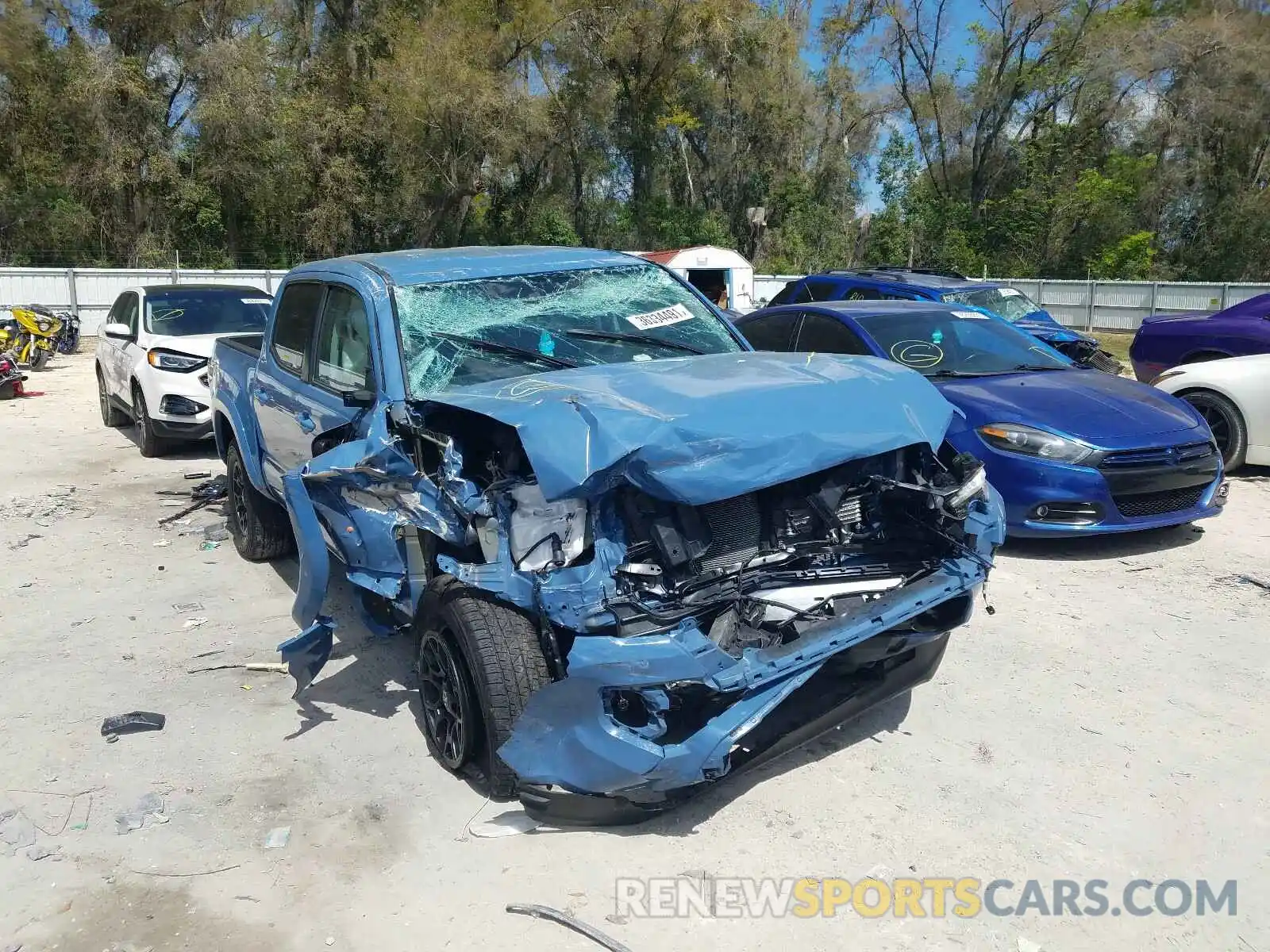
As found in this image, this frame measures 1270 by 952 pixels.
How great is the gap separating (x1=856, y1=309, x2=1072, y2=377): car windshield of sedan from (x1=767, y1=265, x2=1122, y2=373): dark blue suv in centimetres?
328

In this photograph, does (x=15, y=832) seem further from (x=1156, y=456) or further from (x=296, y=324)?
(x=1156, y=456)

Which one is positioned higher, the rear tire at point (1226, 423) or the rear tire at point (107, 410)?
the rear tire at point (1226, 423)

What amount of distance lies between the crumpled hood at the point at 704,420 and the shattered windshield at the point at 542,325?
270 mm

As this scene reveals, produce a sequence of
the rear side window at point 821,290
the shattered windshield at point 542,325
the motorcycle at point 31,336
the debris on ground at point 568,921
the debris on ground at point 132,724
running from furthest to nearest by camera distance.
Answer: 1. the motorcycle at point 31,336
2. the rear side window at point 821,290
3. the shattered windshield at point 542,325
4. the debris on ground at point 132,724
5. the debris on ground at point 568,921

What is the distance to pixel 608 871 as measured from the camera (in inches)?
125

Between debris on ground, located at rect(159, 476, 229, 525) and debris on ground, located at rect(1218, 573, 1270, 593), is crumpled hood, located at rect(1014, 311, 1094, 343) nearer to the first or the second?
debris on ground, located at rect(1218, 573, 1270, 593)

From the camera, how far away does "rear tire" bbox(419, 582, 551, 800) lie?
329 cm

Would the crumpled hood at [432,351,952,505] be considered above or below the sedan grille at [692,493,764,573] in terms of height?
above

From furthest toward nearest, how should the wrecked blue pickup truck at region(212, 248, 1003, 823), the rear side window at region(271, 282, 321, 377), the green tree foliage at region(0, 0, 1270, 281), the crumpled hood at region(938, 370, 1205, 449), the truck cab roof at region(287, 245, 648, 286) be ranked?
the green tree foliage at region(0, 0, 1270, 281) < the crumpled hood at region(938, 370, 1205, 449) < the rear side window at region(271, 282, 321, 377) < the truck cab roof at region(287, 245, 648, 286) < the wrecked blue pickup truck at region(212, 248, 1003, 823)

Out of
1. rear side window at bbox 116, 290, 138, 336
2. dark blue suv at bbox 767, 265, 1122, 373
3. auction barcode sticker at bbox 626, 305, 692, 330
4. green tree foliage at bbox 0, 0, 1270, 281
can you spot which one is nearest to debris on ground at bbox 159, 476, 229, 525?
A: rear side window at bbox 116, 290, 138, 336

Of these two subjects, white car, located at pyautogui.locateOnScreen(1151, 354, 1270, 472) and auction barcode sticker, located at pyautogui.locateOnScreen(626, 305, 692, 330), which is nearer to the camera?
auction barcode sticker, located at pyautogui.locateOnScreen(626, 305, 692, 330)

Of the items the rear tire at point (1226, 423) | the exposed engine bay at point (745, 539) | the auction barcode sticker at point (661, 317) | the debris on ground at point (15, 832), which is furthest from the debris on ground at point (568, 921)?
the rear tire at point (1226, 423)

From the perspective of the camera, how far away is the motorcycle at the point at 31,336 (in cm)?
1499

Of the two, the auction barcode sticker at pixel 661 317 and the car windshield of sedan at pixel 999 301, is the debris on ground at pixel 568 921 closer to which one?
the auction barcode sticker at pixel 661 317
